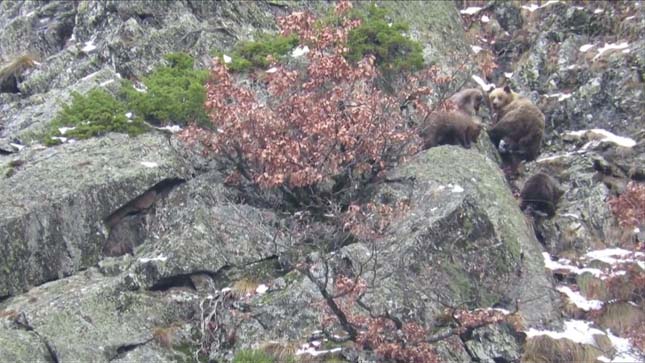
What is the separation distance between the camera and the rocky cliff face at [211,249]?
1041cm

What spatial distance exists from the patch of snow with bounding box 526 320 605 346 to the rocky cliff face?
126 mm

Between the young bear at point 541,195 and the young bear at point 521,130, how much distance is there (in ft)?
6.44

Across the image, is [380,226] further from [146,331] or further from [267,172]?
[146,331]

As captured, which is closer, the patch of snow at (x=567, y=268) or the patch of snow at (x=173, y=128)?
the patch of snow at (x=567, y=268)

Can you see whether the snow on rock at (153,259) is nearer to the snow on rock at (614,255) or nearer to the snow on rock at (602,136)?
the snow on rock at (614,255)

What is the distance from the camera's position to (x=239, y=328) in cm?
1065

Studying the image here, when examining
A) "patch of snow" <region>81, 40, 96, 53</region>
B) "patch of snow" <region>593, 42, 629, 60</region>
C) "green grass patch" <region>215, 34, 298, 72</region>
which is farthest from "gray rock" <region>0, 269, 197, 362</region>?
"patch of snow" <region>593, 42, 629, 60</region>

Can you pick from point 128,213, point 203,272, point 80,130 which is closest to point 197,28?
point 80,130

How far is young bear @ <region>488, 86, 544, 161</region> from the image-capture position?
16.1 meters

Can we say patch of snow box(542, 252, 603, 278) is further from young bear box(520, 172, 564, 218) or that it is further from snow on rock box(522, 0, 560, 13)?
snow on rock box(522, 0, 560, 13)

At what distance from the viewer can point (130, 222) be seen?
1224 cm

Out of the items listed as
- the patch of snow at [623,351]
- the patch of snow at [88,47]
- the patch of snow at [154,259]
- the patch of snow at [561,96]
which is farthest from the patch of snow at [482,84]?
the patch of snow at [154,259]

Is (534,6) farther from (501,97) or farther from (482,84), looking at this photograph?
(501,97)

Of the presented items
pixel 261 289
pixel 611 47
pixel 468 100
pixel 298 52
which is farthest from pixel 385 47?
pixel 261 289
